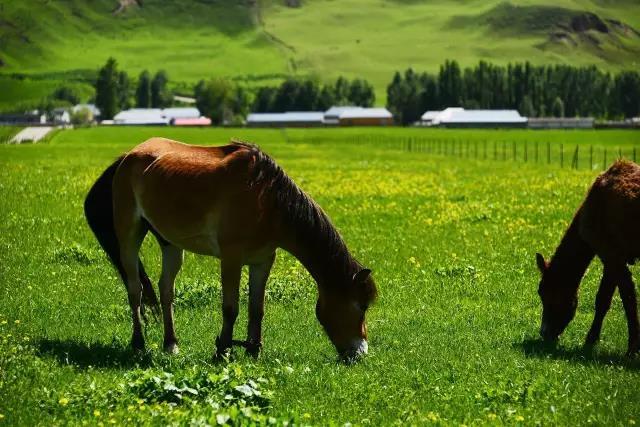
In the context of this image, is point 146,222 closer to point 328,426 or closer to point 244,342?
point 244,342

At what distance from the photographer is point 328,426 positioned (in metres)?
8.13

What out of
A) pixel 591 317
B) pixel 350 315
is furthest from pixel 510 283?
pixel 350 315

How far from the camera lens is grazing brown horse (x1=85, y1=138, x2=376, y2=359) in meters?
10.8

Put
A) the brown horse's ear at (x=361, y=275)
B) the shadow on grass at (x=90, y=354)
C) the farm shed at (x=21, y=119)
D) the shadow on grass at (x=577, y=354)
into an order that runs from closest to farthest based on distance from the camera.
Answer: the brown horse's ear at (x=361, y=275) → the shadow on grass at (x=90, y=354) → the shadow on grass at (x=577, y=354) → the farm shed at (x=21, y=119)

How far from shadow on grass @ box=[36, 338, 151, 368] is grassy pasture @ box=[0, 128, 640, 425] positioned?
0.03m

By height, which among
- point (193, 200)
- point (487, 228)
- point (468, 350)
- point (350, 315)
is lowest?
point (487, 228)

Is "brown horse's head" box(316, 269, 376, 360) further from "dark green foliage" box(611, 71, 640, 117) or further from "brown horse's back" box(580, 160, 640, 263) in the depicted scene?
"dark green foliage" box(611, 71, 640, 117)

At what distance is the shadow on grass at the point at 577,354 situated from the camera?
11.1m

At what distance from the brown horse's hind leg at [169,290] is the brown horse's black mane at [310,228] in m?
1.91

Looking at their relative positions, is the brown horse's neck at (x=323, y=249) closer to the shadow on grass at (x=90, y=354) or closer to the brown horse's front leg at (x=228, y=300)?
the brown horse's front leg at (x=228, y=300)

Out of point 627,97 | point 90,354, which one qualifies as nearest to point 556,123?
point 627,97

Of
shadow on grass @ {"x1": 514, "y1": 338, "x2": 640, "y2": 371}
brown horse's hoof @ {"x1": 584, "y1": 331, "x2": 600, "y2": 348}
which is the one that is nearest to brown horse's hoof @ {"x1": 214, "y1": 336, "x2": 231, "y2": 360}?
shadow on grass @ {"x1": 514, "y1": 338, "x2": 640, "y2": 371}

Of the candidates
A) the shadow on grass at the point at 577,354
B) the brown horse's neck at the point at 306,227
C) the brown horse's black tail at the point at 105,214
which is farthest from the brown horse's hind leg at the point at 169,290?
the shadow on grass at the point at 577,354

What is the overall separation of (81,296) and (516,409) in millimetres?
8534
